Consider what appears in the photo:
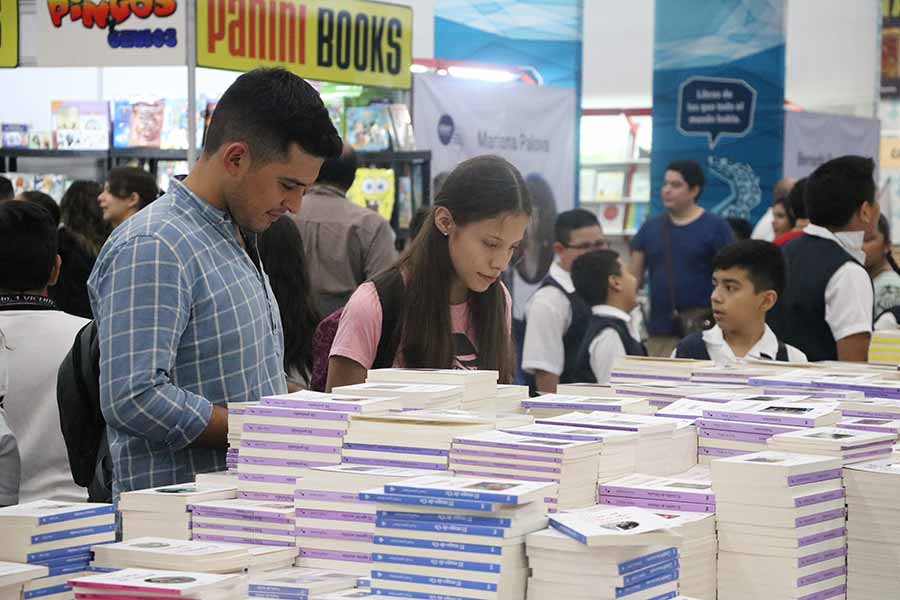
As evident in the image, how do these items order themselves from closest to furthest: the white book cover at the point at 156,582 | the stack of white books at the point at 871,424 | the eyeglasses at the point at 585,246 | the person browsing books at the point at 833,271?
1. the white book cover at the point at 156,582
2. the stack of white books at the point at 871,424
3. the person browsing books at the point at 833,271
4. the eyeglasses at the point at 585,246

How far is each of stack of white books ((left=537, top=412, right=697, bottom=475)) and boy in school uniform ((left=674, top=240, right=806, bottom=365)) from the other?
70.8 inches

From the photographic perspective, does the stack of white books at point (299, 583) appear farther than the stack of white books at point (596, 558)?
Yes

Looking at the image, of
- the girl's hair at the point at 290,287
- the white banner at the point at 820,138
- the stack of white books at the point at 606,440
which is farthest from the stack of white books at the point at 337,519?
the white banner at the point at 820,138

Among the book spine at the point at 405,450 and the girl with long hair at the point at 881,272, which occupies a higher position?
the girl with long hair at the point at 881,272

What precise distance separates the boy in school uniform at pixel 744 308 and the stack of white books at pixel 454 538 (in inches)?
101

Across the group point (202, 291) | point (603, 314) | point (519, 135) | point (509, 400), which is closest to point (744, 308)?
point (603, 314)

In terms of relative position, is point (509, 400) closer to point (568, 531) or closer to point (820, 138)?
point (568, 531)

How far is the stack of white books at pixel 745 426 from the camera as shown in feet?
8.25

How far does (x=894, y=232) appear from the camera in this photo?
12.7 m

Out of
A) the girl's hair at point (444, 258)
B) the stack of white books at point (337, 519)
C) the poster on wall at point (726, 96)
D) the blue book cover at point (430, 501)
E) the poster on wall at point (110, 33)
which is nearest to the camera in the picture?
the blue book cover at point (430, 501)

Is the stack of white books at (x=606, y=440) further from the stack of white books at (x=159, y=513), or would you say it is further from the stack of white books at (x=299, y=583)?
the stack of white books at (x=159, y=513)

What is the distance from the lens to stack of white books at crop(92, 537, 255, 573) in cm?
185

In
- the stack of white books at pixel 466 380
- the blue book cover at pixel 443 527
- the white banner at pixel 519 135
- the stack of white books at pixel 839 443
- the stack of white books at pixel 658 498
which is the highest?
the white banner at pixel 519 135

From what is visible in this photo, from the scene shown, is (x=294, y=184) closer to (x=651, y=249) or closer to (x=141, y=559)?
(x=141, y=559)
